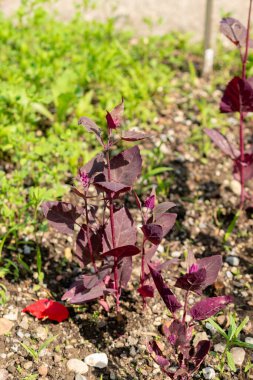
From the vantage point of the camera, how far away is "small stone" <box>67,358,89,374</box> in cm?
259

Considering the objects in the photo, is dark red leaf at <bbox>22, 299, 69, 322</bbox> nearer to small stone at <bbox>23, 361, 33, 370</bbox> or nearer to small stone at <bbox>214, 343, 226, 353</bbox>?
small stone at <bbox>23, 361, 33, 370</bbox>

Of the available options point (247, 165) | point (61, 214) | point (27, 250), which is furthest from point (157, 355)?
point (247, 165)

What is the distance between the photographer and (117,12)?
552 cm

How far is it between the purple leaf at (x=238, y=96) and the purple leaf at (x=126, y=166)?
76 centimetres

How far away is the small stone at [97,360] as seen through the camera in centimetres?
262

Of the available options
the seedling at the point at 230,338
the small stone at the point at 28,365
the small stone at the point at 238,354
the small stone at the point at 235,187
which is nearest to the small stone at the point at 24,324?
the small stone at the point at 28,365

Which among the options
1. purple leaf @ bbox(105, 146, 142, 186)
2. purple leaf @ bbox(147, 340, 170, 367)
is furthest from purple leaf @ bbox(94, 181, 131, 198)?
purple leaf @ bbox(147, 340, 170, 367)

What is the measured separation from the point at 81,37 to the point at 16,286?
2.55 metres

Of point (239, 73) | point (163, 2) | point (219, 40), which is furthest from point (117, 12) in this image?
point (239, 73)

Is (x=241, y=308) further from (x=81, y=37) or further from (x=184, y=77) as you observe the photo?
(x=81, y=37)

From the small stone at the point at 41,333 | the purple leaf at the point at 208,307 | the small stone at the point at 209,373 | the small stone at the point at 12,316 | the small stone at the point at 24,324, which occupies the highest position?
the purple leaf at the point at 208,307

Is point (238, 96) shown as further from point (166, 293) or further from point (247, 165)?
point (166, 293)

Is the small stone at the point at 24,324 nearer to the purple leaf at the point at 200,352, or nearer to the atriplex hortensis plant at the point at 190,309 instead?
the atriplex hortensis plant at the point at 190,309

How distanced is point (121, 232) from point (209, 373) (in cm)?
72
